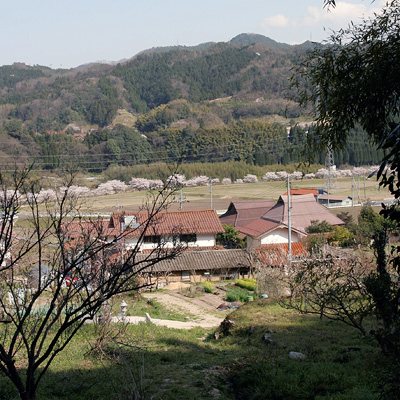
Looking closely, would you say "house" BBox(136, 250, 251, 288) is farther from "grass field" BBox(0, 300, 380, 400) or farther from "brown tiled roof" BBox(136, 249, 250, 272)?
"grass field" BBox(0, 300, 380, 400)

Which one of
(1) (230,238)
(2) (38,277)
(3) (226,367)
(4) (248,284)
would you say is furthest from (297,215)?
(2) (38,277)

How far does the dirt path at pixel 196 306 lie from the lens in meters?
15.2

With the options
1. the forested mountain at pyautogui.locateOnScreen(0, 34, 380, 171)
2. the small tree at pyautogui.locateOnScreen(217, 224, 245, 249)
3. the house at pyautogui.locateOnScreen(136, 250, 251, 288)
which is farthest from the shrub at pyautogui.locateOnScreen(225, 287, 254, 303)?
the forested mountain at pyautogui.locateOnScreen(0, 34, 380, 171)

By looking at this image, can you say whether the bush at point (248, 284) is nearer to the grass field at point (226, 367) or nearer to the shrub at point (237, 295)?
the shrub at point (237, 295)

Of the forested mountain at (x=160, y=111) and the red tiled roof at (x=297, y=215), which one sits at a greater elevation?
the forested mountain at (x=160, y=111)

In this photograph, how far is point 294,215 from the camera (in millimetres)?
31609

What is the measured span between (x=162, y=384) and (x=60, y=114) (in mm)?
111266

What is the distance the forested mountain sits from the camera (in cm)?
6838

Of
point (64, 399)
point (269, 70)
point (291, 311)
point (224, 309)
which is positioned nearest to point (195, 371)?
point (64, 399)

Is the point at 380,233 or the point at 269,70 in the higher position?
the point at 269,70

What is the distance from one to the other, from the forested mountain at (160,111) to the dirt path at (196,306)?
3170 centimetres

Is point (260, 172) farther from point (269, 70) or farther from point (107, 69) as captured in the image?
point (107, 69)

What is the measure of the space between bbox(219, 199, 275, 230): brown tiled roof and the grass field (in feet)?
68.2

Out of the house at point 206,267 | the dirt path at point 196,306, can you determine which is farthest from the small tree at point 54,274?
the house at point 206,267
